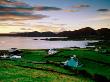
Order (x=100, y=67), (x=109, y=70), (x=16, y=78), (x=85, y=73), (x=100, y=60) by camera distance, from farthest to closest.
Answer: (x=100, y=60)
(x=100, y=67)
(x=109, y=70)
(x=85, y=73)
(x=16, y=78)

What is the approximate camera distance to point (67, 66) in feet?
114

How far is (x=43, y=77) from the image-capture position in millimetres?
25828

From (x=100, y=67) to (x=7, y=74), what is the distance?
49.0ft

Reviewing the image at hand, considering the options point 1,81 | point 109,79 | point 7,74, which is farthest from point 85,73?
point 1,81

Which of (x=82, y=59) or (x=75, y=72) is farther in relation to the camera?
(x=82, y=59)

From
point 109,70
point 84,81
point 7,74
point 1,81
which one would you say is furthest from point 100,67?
point 1,81

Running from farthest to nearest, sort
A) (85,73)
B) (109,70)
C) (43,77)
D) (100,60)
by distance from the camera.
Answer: (100,60), (109,70), (85,73), (43,77)

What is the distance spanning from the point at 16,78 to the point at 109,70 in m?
14.3

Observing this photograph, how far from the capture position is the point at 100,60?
41.4m

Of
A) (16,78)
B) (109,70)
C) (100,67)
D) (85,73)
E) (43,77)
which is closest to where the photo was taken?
(16,78)

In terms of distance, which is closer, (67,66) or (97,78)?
(97,78)

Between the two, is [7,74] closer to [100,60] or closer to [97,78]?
[97,78]

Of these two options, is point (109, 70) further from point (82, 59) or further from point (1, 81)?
point (1, 81)

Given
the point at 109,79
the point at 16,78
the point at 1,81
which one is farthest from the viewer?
the point at 109,79
